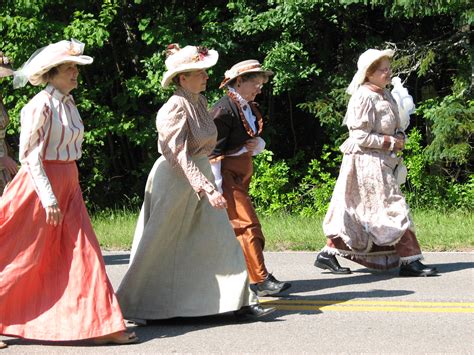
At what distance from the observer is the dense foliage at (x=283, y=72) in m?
15.6

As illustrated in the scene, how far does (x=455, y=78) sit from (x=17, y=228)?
9.90 meters

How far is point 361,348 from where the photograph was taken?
646 cm

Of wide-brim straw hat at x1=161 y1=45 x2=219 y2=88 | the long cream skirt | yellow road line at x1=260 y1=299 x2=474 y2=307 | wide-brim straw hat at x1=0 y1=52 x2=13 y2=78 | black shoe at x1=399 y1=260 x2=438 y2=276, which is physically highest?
wide-brim straw hat at x1=0 y1=52 x2=13 y2=78

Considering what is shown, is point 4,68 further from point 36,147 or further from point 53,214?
point 53,214

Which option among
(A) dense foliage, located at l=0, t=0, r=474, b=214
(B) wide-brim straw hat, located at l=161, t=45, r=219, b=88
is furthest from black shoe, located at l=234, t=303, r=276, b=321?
(A) dense foliage, located at l=0, t=0, r=474, b=214

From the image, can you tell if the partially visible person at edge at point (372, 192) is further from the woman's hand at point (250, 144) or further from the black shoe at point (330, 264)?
the woman's hand at point (250, 144)

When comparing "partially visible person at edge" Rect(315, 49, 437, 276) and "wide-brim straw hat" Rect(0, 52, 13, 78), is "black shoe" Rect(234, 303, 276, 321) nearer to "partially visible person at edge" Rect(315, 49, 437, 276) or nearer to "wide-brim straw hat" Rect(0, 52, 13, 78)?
"partially visible person at edge" Rect(315, 49, 437, 276)

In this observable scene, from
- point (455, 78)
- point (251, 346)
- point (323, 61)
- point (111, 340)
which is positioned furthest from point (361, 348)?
point (323, 61)

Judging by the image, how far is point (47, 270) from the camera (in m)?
6.75

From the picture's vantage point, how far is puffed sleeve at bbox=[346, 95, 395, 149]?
9.25 metres

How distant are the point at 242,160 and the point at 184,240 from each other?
1.27m

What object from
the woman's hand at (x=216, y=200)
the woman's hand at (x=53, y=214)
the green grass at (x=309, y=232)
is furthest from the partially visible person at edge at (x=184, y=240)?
the green grass at (x=309, y=232)

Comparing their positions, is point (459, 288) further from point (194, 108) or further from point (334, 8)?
point (334, 8)

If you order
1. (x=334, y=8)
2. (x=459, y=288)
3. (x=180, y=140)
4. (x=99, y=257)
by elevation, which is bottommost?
(x=459, y=288)
